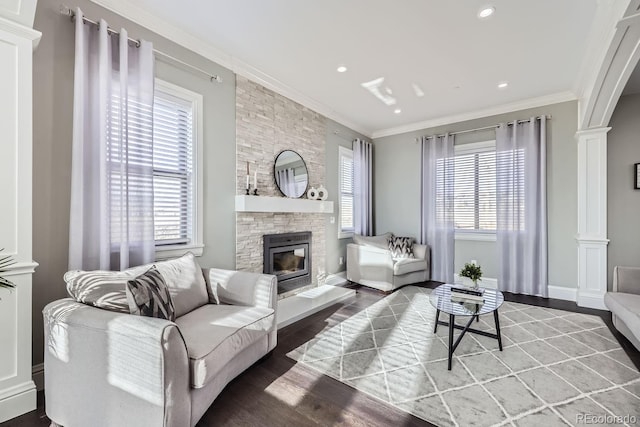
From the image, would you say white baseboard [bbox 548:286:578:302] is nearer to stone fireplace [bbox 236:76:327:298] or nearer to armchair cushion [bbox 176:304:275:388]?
stone fireplace [bbox 236:76:327:298]

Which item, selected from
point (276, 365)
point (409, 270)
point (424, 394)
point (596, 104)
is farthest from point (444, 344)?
point (596, 104)

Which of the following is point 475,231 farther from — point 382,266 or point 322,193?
point 322,193

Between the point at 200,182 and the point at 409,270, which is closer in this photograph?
the point at 200,182

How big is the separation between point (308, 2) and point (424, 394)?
2.99 meters

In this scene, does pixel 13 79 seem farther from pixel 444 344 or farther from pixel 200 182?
pixel 444 344

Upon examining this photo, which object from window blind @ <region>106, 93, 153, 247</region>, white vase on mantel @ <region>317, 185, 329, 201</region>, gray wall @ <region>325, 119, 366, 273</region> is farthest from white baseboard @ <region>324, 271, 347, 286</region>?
window blind @ <region>106, 93, 153, 247</region>

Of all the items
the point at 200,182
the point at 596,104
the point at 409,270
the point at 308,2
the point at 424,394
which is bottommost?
the point at 424,394

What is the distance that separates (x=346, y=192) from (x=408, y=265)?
1648mm

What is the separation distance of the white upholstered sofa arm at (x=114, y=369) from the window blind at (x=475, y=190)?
4625 mm

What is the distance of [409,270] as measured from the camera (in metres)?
4.50

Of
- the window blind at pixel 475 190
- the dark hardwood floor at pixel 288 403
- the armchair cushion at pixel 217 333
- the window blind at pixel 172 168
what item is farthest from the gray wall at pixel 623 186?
the window blind at pixel 172 168

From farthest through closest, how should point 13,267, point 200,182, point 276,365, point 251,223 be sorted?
point 251,223 < point 200,182 < point 276,365 < point 13,267

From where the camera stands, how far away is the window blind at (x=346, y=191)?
16.5ft

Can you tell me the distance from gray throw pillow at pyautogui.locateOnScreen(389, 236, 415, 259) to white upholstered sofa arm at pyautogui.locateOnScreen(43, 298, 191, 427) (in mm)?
3978
